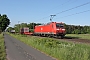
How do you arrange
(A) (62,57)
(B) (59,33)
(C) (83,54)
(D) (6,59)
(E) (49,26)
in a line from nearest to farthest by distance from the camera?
1. (C) (83,54)
2. (A) (62,57)
3. (D) (6,59)
4. (B) (59,33)
5. (E) (49,26)

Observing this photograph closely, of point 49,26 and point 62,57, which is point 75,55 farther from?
point 49,26

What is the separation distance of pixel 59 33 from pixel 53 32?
7.91ft

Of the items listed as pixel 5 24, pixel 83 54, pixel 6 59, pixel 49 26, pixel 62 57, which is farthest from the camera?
pixel 5 24

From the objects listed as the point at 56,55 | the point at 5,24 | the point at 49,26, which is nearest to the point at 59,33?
the point at 49,26

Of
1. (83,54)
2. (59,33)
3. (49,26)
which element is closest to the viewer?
(83,54)

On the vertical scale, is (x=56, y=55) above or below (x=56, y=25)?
below

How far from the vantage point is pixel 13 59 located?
47.5 ft

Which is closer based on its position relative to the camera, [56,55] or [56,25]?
[56,55]

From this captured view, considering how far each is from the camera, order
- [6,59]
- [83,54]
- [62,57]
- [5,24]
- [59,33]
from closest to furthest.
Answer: [83,54] → [62,57] → [6,59] → [59,33] → [5,24]

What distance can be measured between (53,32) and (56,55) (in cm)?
3224

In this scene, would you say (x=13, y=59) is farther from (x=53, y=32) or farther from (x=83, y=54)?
(x=53, y=32)

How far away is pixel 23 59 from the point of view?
14.4 metres

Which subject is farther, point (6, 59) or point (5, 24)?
point (5, 24)

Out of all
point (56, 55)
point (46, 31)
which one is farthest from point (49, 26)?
point (56, 55)
